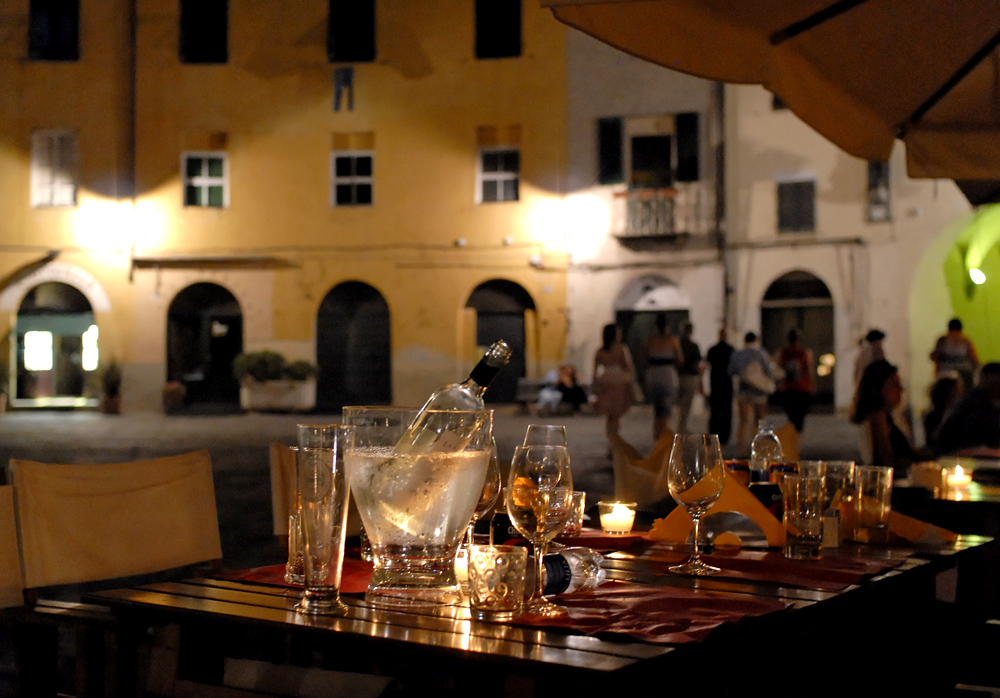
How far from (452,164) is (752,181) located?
3.31 meters

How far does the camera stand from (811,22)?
92.6 inches

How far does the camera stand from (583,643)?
35.6 inches

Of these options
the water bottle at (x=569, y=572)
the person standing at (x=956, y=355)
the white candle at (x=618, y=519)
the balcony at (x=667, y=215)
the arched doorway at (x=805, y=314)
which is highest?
the balcony at (x=667, y=215)

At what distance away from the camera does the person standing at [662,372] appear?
847cm

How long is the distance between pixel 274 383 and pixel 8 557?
847cm

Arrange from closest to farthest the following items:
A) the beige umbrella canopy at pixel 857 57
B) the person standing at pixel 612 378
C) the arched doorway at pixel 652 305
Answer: the beige umbrella canopy at pixel 857 57 → the person standing at pixel 612 378 → the arched doorway at pixel 652 305

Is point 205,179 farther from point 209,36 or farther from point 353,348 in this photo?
→ point 353,348

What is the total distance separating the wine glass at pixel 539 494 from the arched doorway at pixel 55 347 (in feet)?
27.5

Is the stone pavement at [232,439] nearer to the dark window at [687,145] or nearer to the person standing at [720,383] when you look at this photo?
the person standing at [720,383]

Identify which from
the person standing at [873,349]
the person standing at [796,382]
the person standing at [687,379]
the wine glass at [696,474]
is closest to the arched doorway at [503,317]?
the person standing at [687,379]

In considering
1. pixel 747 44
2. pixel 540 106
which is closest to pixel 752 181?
pixel 540 106

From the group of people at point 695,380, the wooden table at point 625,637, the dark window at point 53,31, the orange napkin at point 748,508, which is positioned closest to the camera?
the wooden table at point 625,637

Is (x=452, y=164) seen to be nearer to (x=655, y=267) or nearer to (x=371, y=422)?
(x=655, y=267)

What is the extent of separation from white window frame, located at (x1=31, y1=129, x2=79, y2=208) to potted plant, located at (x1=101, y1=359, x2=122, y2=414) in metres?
1.64
